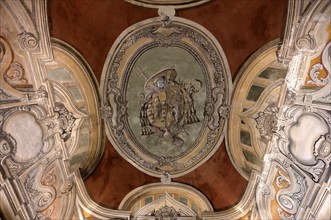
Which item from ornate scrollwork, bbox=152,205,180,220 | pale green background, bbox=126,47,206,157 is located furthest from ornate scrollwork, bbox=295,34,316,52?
ornate scrollwork, bbox=152,205,180,220

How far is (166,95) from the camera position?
9992 mm

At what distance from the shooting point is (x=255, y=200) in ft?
32.6

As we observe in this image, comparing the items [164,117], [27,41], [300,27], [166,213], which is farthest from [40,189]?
[300,27]

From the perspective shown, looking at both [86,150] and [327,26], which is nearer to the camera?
[327,26]

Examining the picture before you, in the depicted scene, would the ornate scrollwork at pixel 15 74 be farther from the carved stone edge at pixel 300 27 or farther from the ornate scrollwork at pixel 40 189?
the carved stone edge at pixel 300 27

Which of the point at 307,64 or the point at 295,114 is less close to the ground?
the point at 307,64

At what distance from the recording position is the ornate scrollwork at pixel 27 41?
7694mm

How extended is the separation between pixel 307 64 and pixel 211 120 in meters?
3.29

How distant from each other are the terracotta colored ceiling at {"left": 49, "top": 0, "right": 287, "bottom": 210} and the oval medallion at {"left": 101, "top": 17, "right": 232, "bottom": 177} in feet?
0.85

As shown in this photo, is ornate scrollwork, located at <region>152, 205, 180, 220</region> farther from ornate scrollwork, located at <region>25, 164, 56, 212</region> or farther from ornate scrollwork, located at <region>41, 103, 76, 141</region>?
ornate scrollwork, located at <region>41, 103, 76, 141</region>

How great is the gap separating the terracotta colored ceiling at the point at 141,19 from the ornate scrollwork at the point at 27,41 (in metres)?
0.58

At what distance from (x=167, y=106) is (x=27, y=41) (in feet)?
14.2

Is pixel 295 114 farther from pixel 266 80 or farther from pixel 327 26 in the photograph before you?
pixel 327 26

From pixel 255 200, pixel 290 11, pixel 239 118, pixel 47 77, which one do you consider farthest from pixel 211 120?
pixel 47 77
